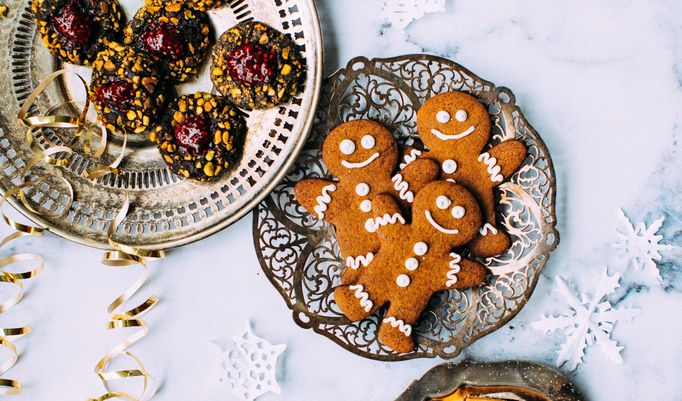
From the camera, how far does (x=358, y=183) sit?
5.76 feet

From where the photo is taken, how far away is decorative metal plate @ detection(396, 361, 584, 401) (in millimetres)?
1794

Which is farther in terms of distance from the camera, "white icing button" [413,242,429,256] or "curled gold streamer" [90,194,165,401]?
"curled gold streamer" [90,194,165,401]

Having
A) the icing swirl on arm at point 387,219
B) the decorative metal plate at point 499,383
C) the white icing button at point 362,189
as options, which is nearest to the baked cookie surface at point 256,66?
the white icing button at point 362,189

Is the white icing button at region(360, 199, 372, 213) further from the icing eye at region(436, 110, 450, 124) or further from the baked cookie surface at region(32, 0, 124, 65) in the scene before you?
the baked cookie surface at region(32, 0, 124, 65)

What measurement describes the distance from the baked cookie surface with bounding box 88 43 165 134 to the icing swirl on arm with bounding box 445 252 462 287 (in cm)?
93

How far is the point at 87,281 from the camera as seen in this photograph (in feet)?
6.47

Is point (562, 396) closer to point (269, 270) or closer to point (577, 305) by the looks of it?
point (577, 305)

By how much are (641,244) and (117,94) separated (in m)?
1.58

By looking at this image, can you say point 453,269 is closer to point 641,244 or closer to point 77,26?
point 641,244

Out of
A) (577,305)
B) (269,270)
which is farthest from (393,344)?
(577,305)

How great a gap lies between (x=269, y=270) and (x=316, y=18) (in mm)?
732

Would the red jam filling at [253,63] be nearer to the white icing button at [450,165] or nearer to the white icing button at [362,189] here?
the white icing button at [362,189]

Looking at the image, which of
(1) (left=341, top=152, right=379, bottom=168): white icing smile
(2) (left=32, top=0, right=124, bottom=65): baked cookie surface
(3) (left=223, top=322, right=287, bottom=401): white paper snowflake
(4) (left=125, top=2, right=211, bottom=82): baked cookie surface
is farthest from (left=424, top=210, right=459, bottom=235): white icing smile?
(2) (left=32, top=0, right=124, bottom=65): baked cookie surface

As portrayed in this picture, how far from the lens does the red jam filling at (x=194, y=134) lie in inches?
66.9
